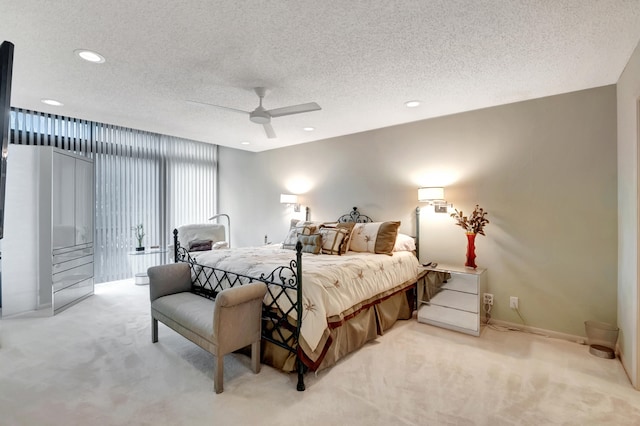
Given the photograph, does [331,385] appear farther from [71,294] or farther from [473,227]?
[71,294]

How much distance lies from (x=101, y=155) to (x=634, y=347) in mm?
7166

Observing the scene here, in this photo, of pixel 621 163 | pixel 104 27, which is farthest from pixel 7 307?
pixel 621 163

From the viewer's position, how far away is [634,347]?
2246 millimetres

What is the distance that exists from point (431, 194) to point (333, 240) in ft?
4.41

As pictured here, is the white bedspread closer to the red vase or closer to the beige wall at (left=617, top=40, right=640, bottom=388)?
the red vase

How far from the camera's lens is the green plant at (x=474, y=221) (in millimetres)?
3457

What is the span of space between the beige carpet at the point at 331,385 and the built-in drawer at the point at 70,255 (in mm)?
1012

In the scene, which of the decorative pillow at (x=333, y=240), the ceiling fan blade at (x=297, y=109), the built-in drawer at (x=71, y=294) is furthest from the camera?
the built-in drawer at (x=71, y=294)

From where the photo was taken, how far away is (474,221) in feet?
11.5

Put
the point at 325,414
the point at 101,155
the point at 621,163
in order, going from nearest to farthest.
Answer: the point at 325,414, the point at 621,163, the point at 101,155

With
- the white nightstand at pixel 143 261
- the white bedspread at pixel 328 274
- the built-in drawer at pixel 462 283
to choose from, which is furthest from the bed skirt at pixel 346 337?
the white nightstand at pixel 143 261

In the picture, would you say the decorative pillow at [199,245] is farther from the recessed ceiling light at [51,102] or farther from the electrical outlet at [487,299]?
the electrical outlet at [487,299]

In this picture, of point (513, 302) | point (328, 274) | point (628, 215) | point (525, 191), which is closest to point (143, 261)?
point (328, 274)

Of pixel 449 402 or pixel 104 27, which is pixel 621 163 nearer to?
pixel 449 402
